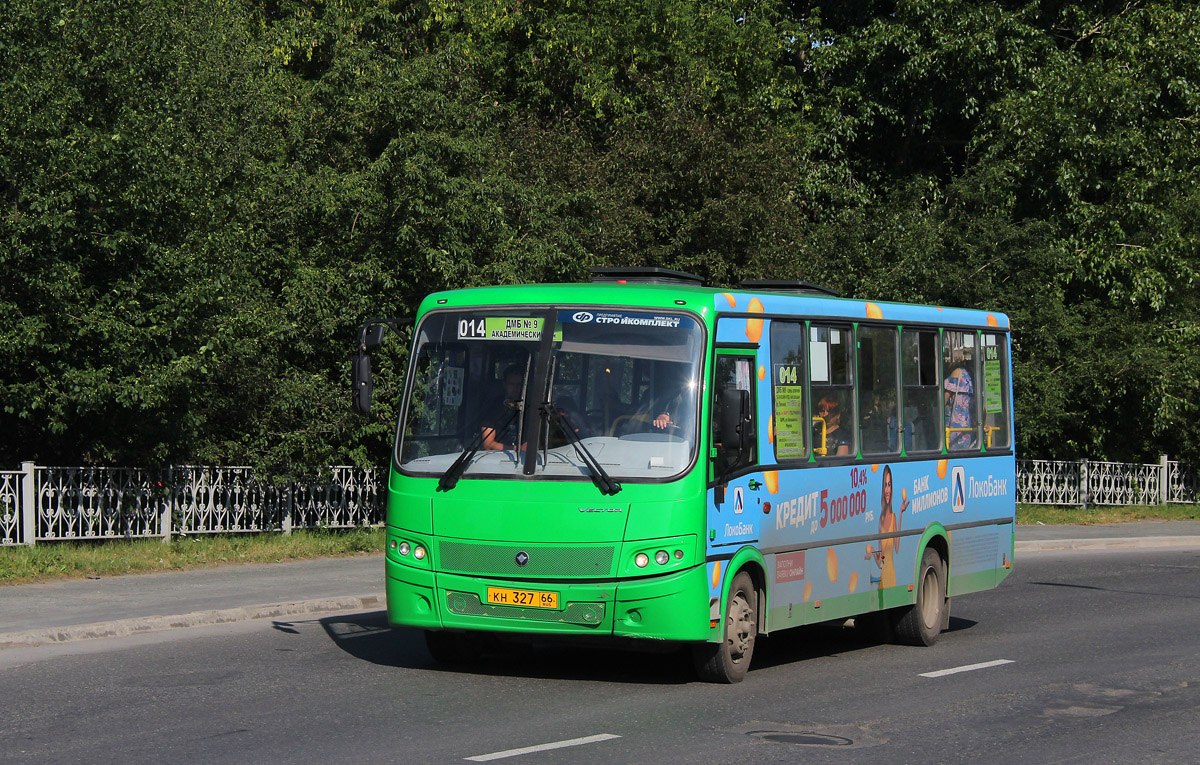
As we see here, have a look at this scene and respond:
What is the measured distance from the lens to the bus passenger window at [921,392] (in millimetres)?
12773

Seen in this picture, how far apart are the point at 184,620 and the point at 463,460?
4247mm

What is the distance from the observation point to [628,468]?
9664 millimetres

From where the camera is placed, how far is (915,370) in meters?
13.0

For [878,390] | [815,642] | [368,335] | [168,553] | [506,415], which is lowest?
[815,642]

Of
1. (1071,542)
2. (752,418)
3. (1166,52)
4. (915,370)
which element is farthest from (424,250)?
(1166,52)

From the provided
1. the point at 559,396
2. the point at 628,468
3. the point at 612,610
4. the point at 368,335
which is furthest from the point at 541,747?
the point at 368,335

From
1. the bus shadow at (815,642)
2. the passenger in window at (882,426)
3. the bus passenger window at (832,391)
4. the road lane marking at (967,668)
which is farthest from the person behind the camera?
the passenger in window at (882,426)

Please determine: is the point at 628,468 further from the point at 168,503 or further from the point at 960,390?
the point at 168,503

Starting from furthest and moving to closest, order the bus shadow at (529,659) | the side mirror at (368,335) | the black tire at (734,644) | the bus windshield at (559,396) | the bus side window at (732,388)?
1. the bus shadow at (529,659)
2. the side mirror at (368,335)
3. the black tire at (734,644)
4. the bus side window at (732,388)
5. the bus windshield at (559,396)

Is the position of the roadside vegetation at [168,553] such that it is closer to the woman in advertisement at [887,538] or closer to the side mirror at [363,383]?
the side mirror at [363,383]

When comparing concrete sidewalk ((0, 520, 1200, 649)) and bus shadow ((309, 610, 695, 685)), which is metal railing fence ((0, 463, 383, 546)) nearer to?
concrete sidewalk ((0, 520, 1200, 649))

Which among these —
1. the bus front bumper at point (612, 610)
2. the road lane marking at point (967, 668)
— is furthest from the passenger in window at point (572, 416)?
the road lane marking at point (967, 668)

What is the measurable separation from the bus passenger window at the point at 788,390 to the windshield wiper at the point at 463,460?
211 centimetres

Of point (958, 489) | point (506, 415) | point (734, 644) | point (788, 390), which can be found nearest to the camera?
point (506, 415)
